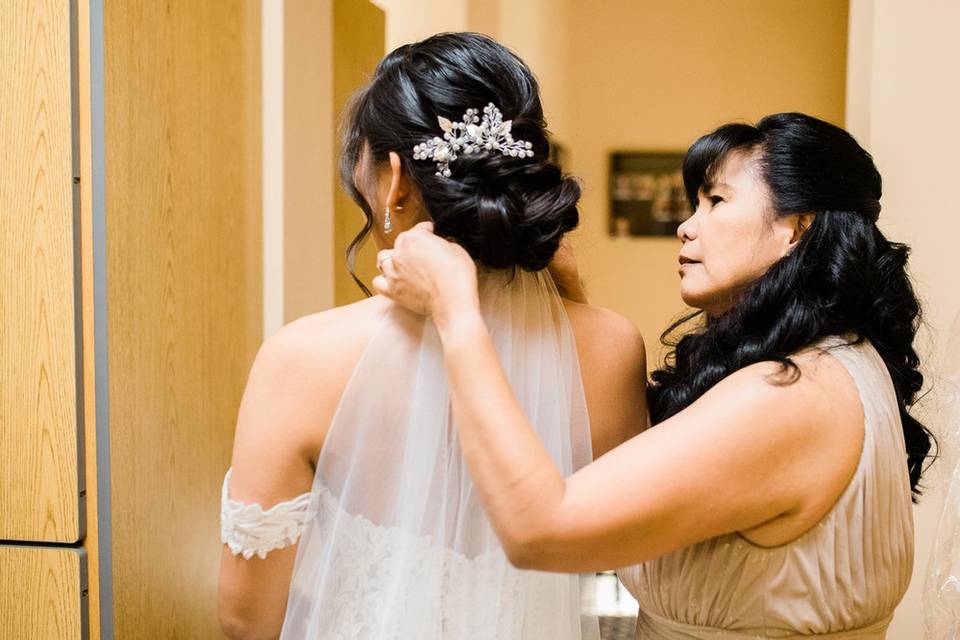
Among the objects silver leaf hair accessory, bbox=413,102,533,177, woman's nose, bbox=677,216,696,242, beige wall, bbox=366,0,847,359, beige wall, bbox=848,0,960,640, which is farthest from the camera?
beige wall, bbox=366,0,847,359

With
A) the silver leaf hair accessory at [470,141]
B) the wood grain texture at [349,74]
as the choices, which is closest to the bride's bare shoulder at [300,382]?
the silver leaf hair accessory at [470,141]

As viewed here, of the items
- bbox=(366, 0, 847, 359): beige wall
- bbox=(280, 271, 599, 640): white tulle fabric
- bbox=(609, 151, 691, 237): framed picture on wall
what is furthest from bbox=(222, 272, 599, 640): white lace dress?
bbox=(609, 151, 691, 237): framed picture on wall

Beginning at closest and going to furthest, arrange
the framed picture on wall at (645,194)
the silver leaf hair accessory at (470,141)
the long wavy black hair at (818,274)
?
the silver leaf hair accessory at (470,141) < the long wavy black hair at (818,274) < the framed picture on wall at (645,194)

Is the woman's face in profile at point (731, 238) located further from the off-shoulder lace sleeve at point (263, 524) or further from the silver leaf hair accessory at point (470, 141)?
the off-shoulder lace sleeve at point (263, 524)

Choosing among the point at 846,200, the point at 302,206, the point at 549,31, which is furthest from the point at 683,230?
the point at 549,31

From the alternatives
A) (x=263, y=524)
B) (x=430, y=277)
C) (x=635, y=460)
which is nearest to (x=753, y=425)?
(x=635, y=460)

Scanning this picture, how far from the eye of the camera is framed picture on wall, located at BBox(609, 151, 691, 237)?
15.1 feet

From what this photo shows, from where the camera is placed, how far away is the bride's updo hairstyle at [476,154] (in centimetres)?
105

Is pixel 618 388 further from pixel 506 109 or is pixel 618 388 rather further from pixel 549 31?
pixel 549 31

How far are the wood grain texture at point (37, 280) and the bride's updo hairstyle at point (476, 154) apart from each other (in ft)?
2.39

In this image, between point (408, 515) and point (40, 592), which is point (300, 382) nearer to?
point (408, 515)

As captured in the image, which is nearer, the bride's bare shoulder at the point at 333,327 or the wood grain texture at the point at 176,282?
the bride's bare shoulder at the point at 333,327

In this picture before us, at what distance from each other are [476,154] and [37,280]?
3.11 feet

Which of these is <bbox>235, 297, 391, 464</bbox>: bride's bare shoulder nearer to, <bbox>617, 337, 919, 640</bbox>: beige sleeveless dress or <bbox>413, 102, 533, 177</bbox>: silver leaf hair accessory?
<bbox>413, 102, 533, 177</bbox>: silver leaf hair accessory
